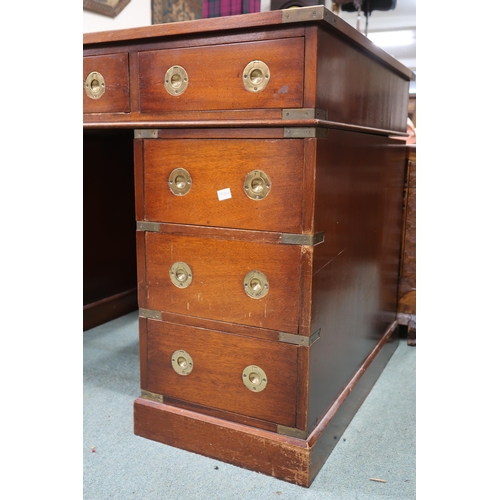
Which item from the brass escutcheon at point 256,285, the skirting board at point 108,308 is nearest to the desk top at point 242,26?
the brass escutcheon at point 256,285

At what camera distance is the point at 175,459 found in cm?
133

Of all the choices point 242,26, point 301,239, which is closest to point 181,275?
point 301,239

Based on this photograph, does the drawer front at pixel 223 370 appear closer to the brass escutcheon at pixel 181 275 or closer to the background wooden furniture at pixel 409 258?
the brass escutcheon at pixel 181 275

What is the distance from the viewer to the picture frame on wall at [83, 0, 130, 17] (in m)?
2.66

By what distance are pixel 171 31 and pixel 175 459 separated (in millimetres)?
1005

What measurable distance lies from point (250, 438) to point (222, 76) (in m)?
0.83

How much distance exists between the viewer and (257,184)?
3.86 feet

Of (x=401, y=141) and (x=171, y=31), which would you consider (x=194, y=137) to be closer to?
(x=171, y=31)

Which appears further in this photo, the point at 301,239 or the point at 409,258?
the point at 409,258

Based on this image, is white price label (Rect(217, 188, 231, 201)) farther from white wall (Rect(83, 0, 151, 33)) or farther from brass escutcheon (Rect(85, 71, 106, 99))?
white wall (Rect(83, 0, 151, 33))

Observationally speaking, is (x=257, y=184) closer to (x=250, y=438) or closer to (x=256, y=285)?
(x=256, y=285)
